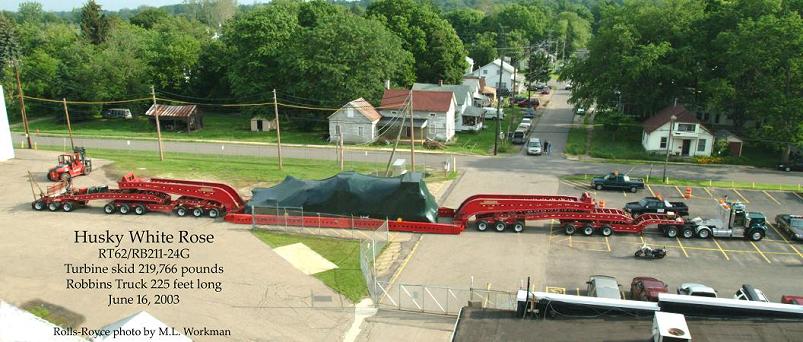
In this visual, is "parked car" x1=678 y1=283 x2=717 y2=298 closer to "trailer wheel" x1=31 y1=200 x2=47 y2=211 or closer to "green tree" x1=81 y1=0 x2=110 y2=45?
"trailer wheel" x1=31 y1=200 x2=47 y2=211

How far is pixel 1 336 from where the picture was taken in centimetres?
1623

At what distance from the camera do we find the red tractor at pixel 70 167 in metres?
42.4

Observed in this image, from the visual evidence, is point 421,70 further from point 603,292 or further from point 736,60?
point 603,292

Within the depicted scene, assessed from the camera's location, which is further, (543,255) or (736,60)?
(736,60)

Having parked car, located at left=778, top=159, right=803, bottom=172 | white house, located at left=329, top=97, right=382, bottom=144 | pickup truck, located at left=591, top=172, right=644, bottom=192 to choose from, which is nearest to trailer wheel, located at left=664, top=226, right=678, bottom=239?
pickup truck, located at left=591, top=172, right=644, bottom=192

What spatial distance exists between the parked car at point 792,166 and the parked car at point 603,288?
32.5m

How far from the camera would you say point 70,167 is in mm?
43250

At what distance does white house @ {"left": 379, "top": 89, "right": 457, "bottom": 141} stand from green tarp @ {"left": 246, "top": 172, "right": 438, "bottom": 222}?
25.3m

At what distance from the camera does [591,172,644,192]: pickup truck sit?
41156mm

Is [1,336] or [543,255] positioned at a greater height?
[1,336]

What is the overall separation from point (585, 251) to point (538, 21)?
125 metres

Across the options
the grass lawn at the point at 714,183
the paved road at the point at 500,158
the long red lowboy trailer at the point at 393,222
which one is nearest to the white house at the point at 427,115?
the paved road at the point at 500,158

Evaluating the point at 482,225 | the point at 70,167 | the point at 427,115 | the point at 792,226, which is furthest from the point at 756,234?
the point at 70,167

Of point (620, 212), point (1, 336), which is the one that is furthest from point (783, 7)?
point (1, 336)
